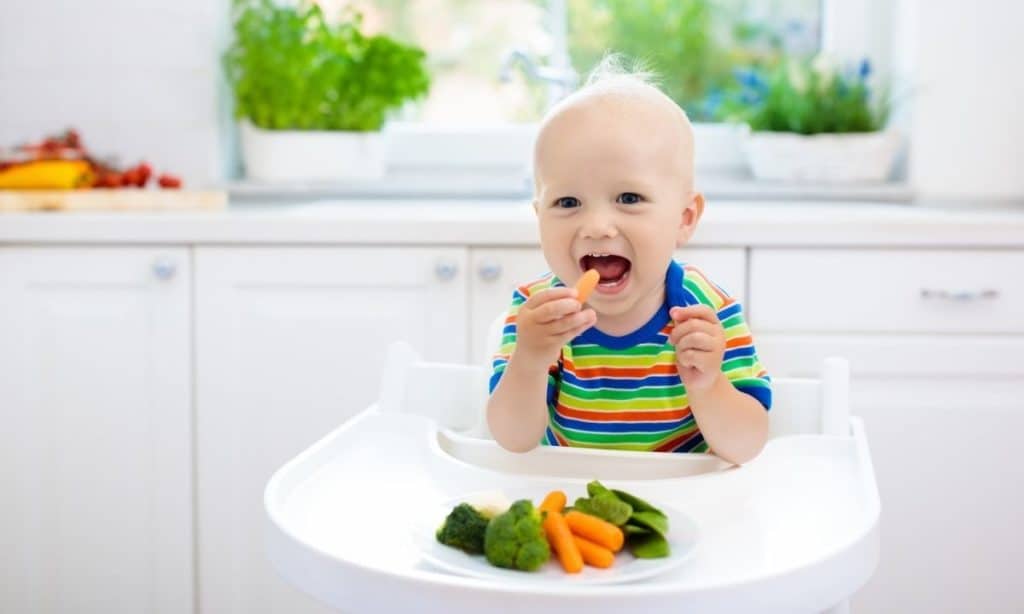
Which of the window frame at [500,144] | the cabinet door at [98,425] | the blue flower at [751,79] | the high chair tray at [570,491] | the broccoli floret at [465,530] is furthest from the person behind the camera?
the window frame at [500,144]

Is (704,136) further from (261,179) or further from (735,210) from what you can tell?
(261,179)

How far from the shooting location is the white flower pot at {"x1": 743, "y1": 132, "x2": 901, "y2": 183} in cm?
278

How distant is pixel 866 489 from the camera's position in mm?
1127

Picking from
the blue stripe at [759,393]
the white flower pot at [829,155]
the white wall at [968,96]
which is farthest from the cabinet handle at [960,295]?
the blue stripe at [759,393]

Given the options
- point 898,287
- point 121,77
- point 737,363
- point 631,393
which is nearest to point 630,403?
point 631,393

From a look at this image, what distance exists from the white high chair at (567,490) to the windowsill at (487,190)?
1401 millimetres

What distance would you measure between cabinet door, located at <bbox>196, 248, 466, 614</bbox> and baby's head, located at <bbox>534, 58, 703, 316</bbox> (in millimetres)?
956

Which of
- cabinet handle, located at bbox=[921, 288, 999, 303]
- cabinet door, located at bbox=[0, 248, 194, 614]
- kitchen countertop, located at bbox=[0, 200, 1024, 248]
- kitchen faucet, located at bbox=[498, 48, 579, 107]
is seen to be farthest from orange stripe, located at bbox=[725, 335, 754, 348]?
kitchen faucet, located at bbox=[498, 48, 579, 107]

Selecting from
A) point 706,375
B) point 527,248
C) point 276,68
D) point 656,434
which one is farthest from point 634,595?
point 276,68

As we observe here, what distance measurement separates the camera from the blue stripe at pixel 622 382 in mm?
1346

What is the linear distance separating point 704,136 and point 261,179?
3.31 ft

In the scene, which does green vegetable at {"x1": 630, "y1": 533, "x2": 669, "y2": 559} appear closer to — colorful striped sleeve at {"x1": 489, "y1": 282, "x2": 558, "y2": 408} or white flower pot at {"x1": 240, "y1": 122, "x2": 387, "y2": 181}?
colorful striped sleeve at {"x1": 489, "y1": 282, "x2": 558, "y2": 408}

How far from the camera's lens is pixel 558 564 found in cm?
100

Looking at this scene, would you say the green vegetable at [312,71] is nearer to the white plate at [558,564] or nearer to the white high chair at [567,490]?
the white high chair at [567,490]
